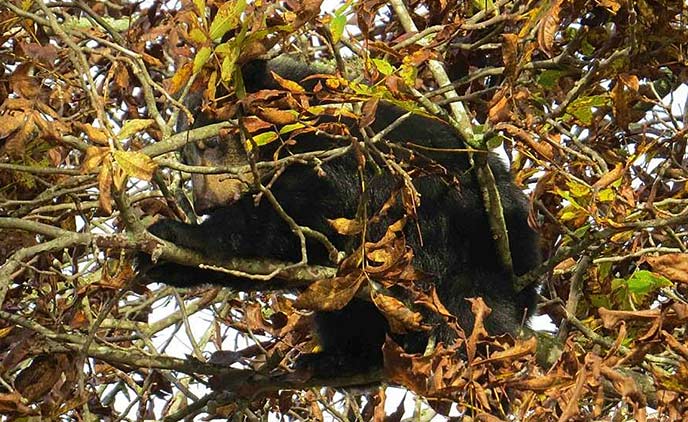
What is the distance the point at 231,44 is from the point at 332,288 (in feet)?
2.39

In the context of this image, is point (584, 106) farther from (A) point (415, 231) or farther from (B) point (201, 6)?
(B) point (201, 6)

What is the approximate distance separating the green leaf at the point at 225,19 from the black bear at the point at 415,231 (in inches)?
64.1

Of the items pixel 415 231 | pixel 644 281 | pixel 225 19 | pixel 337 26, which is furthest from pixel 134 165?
pixel 415 231

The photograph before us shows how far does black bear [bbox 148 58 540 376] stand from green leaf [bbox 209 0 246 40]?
1.63 meters

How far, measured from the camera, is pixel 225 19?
2.81 meters

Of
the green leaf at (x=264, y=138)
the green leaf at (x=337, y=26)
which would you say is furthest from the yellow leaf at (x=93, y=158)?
the green leaf at (x=337, y=26)

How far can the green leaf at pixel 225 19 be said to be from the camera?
2.80 meters

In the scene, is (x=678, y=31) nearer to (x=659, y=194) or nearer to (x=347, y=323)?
(x=659, y=194)

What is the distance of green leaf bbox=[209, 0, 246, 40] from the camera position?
2.80 metres

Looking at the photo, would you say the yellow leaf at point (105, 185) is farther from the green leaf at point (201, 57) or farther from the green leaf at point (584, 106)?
the green leaf at point (584, 106)

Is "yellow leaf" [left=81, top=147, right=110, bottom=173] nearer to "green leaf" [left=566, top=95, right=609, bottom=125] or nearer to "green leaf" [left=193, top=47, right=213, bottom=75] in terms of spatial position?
"green leaf" [left=193, top=47, right=213, bottom=75]

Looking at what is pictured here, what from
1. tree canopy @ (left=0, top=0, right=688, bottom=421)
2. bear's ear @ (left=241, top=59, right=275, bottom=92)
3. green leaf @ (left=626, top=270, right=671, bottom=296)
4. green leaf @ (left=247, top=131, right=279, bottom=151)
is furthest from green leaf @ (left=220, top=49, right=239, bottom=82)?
bear's ear @ (left=241, top=59, right=275, bottom=92)

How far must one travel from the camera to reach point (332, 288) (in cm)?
296

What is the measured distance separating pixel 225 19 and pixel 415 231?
7.19 feet
